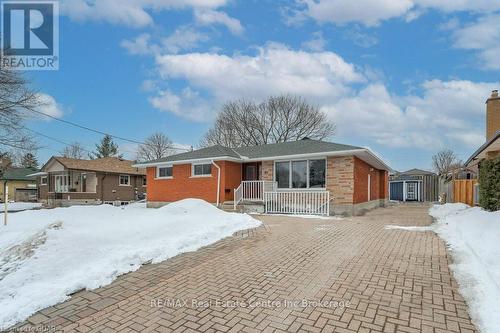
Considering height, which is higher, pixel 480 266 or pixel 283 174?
pixel 283 174

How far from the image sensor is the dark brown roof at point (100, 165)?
2557 centimetres

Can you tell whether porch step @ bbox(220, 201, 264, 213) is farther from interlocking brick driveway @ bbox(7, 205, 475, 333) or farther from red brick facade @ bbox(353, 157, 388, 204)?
interlocking brick driveway @ bbox(7, 205, 475, 333)

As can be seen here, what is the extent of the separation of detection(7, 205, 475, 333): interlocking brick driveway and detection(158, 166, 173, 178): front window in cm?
1197

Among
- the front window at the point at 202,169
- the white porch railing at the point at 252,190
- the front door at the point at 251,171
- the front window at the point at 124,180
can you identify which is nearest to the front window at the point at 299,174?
the white porch railing at the point at 252,190

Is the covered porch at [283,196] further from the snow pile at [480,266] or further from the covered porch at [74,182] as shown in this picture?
the covered porch at [74,182]

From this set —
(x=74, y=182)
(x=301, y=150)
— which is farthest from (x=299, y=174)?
(x=74, y=182)

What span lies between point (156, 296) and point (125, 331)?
88cm

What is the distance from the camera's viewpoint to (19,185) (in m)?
38.2

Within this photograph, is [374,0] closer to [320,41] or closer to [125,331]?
[320,41]

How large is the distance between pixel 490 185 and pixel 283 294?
27.6 ft

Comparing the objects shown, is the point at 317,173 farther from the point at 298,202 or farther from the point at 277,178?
the point at 277,178

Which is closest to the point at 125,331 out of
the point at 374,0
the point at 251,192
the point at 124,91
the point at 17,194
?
the point at 374,0

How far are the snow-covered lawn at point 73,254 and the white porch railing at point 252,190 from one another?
7.15 meters

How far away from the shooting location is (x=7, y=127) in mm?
14922
